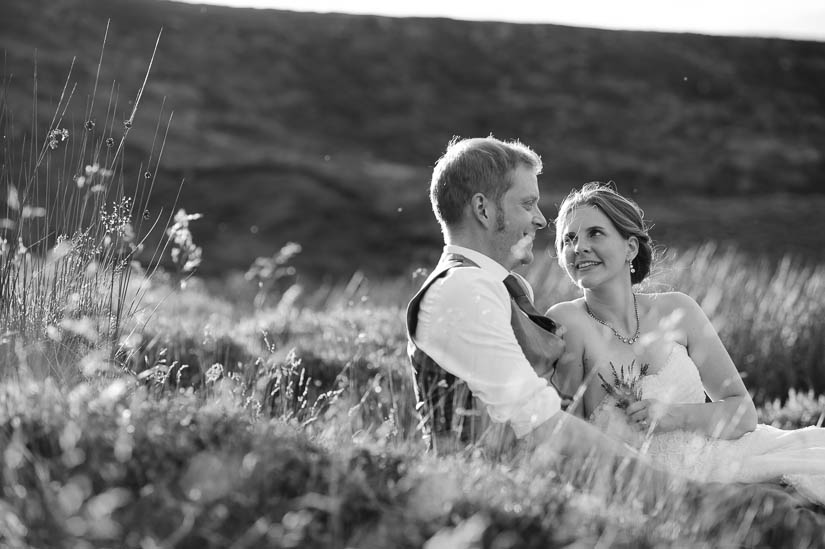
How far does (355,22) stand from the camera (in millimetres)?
33875

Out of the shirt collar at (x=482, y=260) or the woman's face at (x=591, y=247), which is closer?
the shirt collar at (x=482, y=260)

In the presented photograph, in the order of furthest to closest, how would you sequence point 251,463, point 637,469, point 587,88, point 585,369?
point 587,88
point 585,369
point 637,469
point 251,463

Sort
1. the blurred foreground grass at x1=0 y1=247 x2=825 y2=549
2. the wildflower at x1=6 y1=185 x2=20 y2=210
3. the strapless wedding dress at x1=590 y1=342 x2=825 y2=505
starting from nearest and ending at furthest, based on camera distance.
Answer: the blurred foreground grass at x1=0 y1=247 x2=825 y2=549
the wildflower at x1=6 y1=185 x2=20 y2=210
the strapless wedding dress at x1=590 y1=342 x2=825 y2=505

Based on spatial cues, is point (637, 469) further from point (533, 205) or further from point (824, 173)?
point (824, 173)

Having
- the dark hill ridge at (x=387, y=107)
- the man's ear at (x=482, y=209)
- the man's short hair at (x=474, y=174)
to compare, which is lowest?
the dark hill ridge at (x=387, y=107)

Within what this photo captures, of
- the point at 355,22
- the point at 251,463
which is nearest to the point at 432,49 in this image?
Answer: the point at 355,22

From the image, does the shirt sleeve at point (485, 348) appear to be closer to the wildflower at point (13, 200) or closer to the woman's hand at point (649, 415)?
the woman's hand at point (649, 415)

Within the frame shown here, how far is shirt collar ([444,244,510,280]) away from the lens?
4158 mm

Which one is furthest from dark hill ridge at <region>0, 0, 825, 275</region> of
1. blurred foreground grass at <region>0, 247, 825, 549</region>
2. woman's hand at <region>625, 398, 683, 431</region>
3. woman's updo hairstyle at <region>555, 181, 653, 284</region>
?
blurred foreground grass at <region>0, 247, 825, 549</region>

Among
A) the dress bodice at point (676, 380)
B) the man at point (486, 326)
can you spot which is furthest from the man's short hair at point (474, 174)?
the dress bodice at point (676, 380)

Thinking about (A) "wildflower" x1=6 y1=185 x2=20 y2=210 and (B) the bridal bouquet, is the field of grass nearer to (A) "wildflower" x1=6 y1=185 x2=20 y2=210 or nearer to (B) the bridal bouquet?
(A) "wildflower" x1=6 y1=185 x2=20 y2=210

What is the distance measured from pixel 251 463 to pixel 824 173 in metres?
27.9

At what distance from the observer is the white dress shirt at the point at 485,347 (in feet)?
12.2

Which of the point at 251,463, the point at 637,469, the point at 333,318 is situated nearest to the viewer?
the point at 251,463
